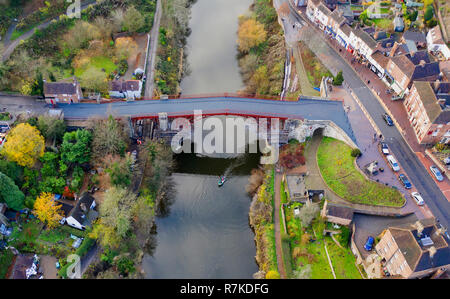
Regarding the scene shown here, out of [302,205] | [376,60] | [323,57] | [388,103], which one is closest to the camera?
[302,205]

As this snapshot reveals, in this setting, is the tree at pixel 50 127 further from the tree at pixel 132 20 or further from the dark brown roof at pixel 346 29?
the dark brown roof at pixel 346 29

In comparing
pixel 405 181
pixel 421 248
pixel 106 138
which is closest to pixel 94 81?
pixel 106 138

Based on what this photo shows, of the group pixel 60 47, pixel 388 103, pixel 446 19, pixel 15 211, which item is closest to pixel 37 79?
pixel 60 47

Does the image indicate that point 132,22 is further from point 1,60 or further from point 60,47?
point 1,60

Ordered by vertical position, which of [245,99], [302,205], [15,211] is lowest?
[302,205]

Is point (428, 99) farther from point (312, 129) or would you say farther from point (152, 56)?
point (152, 56)

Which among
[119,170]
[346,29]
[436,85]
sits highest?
[346,29]
